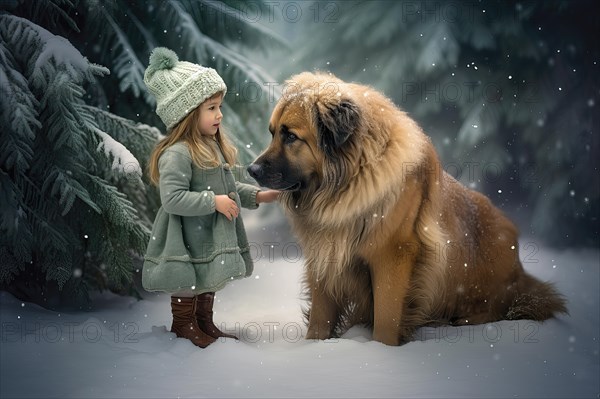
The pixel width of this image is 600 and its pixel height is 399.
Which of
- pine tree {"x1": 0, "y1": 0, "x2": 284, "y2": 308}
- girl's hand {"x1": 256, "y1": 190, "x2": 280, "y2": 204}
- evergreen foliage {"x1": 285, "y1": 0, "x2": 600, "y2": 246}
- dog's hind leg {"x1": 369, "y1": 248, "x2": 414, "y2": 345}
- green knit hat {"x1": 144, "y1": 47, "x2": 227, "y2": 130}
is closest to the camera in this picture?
green knit hat {"x1": 144, "y1": 47, "x2": 227, "y2": 130}

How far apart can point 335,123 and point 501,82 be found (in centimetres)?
341

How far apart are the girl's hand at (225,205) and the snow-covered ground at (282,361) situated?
0.68 m

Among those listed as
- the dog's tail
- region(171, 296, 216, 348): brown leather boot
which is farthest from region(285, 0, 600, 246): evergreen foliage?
region(171, 296, 216, 348): brown leather boot

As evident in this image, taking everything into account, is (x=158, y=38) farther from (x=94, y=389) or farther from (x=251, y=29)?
(x=94, y=389)

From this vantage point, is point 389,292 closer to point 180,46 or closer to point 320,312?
point 320,312

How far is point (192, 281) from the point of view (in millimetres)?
3434

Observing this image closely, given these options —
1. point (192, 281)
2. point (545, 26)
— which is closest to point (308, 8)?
point (545, 26)

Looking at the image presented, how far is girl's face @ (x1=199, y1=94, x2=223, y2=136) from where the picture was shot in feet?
11.6

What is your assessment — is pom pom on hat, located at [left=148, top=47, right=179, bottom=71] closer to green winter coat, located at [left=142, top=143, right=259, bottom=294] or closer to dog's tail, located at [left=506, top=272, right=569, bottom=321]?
green winter coat, located at [left=142, top=143, right=259, bottom=294]

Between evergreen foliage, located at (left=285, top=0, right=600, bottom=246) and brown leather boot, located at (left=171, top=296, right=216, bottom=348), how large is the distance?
11.4ft

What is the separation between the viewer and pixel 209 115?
140 inches

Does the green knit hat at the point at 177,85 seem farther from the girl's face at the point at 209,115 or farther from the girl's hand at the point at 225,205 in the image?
the girl's hand at the point at 225,205

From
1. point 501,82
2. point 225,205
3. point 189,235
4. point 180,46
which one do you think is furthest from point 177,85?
point 501,82

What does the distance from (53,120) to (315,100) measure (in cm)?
153
